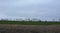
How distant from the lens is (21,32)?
943 inches

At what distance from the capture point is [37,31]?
25.0m

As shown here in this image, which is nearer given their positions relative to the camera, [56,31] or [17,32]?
[17,32]

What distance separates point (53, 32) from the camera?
24672 mm

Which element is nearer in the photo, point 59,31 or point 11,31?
point 11,31

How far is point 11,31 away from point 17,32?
2.67 feet

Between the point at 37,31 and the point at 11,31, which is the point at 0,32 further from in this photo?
the point at 37,31

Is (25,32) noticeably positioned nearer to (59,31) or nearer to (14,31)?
(14,31)

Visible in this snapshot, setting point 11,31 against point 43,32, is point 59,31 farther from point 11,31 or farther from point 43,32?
point 11,31

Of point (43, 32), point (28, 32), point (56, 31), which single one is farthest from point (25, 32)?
point (56, 31)

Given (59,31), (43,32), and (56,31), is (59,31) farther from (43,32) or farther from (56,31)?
(43,32)

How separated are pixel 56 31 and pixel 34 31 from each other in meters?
2.97

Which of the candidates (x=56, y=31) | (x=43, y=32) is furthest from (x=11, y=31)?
(x=56, y=31)

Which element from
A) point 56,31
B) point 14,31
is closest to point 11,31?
point 14,31

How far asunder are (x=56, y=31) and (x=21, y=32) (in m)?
4.82
